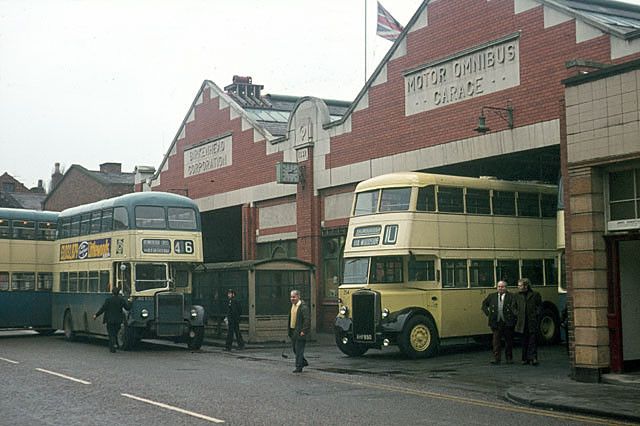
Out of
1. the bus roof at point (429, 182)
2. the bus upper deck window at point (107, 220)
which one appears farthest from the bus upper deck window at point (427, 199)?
the bus upper deck window at point (107, 220)

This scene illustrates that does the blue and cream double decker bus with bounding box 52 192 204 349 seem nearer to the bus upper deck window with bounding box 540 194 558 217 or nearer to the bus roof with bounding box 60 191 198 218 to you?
the bus roof with bounding box 60 191 198 218

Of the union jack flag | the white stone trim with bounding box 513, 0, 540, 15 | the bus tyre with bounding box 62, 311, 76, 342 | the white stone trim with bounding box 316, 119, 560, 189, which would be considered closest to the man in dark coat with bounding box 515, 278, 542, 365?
the white stone trim with bounding box 316, 119, 560, 189

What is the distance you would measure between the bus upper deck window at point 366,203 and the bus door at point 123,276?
6.76 meters

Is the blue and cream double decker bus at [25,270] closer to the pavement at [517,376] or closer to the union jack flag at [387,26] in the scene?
the pavement at [517,376]

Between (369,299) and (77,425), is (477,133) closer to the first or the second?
(369,299)

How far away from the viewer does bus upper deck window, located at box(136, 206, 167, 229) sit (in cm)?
2641

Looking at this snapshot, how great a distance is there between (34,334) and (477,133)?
20076 millimetres

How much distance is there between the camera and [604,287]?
16.5 metres

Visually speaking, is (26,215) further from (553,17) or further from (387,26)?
(553,17)

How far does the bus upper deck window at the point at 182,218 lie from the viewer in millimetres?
26969

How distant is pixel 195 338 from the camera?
2644 centimetres

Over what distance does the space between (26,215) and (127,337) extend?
9526mm

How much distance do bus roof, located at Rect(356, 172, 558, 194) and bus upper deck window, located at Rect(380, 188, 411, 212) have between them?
13 centimetres

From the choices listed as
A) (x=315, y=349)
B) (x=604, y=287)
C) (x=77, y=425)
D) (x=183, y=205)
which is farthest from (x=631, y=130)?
(x=183, y=205)
